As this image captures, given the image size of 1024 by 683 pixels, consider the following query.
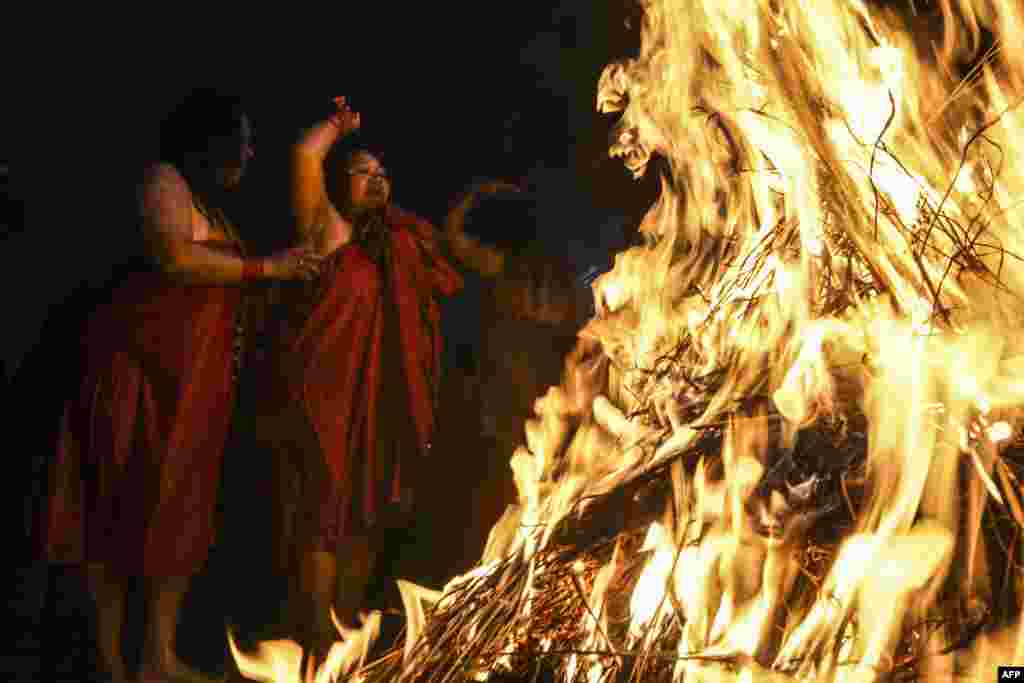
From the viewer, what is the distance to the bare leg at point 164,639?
3.77 m

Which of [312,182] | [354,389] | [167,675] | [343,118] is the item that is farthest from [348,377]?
[167,675]

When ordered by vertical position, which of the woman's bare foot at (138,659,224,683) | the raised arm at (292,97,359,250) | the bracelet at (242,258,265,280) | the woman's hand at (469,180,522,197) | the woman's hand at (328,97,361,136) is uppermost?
the woman's hand at (328,97,361,136)

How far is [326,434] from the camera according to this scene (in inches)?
172

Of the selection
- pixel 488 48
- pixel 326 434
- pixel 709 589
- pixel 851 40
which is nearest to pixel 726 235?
pixel 851 40

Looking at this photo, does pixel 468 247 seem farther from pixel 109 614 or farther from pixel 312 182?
pixel 109 614

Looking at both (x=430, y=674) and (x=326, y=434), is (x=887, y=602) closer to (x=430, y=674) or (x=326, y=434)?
(x=430, y=674)

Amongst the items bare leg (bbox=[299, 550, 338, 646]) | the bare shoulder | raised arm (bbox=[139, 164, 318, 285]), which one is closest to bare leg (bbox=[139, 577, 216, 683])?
bare leg (bbox=[299, 550, 338, 646])

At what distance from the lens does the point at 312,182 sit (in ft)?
14.9

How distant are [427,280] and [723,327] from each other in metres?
1.73

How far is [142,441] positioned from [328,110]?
165cm

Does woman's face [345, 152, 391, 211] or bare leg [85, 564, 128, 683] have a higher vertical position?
woman's face [345, 152, 391, 211]

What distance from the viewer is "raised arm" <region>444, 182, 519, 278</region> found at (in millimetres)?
4926

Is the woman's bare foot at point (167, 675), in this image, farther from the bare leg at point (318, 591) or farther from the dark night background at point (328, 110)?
the dark night background at point (328, 110)

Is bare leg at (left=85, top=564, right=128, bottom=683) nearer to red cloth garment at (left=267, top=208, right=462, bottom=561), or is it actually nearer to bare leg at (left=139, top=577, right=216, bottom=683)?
bare leg at (left=139, top=577, right=216, bottom=683)
